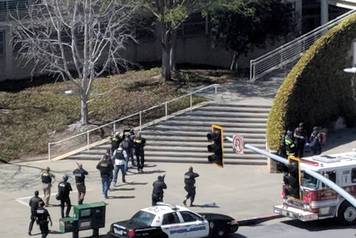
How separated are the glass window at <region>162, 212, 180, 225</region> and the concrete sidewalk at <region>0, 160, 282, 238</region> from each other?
2640 mm

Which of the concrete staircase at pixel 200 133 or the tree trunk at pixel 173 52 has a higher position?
the tree trunk at pixel 173 52

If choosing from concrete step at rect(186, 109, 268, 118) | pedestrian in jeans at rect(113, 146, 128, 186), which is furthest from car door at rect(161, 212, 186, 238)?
concrete step at rect(186, 109, 268, 118)

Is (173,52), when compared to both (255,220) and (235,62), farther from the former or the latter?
(255,220)

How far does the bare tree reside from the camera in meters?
35.6

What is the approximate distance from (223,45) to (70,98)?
Answer: 8241 mm

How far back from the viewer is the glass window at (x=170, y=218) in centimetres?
2306

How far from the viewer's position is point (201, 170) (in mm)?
33062

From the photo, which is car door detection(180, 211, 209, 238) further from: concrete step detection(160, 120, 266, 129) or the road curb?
concrete step detection(160, 120, 266, 129)

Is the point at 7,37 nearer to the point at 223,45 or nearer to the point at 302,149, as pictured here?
the point at 223,45

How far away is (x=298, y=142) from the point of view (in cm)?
3306

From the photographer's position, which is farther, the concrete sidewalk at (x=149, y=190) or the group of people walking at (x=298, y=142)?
the group of people walking at (x=298, y=142)

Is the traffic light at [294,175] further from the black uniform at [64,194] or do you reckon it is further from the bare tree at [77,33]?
the bare tree at [77,33]

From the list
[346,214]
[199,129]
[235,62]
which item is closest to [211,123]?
[199,129]

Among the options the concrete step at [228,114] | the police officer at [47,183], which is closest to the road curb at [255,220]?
the police officer at [47,183]
